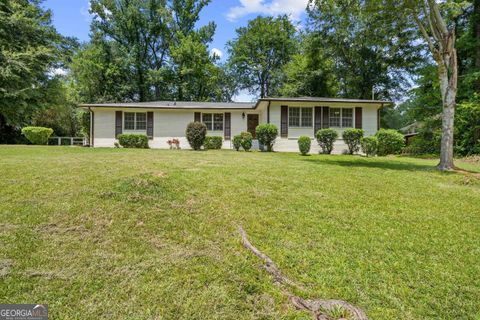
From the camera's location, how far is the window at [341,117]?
54.9 feet

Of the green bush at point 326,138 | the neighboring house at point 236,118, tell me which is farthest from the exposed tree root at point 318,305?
the neighboring house at point 236,118

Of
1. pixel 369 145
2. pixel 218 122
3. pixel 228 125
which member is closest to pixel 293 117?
pixel 228 125

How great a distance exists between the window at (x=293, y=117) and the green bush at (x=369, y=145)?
12.0ft

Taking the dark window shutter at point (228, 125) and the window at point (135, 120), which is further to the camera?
the dark window shutter at point (228, 125)

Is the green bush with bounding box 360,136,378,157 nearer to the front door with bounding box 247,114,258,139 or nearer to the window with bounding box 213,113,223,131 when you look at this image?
the front door with bounding box 247,114,258,139

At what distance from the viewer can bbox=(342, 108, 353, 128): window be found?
54.9ft

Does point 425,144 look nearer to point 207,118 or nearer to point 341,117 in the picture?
point 341,117

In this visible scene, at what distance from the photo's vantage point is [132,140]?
16.3m

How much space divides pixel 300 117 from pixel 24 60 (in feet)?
61.7

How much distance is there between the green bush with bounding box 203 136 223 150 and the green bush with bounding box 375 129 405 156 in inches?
349

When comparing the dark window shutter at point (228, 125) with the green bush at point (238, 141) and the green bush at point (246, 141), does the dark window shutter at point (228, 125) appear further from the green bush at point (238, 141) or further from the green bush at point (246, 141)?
the green bush at point (246, 141)

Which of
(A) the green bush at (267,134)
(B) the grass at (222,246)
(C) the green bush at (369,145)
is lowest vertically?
(B) the grass at (222,246)

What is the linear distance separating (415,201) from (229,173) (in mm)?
3884

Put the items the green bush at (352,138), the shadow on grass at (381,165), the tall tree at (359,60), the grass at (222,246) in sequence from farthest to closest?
the tall tree at (359,60), the green bush at (352,138), the shadow on grass at (381,165), the grass at (222,246)
